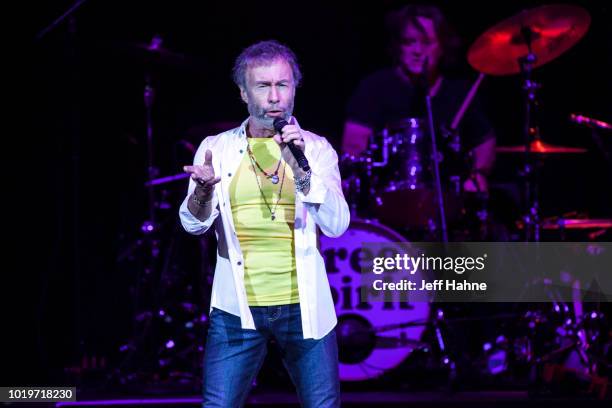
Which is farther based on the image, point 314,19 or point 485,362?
point 314,19

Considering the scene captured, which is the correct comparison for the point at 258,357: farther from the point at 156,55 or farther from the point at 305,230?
the point at 156,55

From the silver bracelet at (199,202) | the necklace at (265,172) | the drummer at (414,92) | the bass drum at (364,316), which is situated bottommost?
the bass drum at (364,316)

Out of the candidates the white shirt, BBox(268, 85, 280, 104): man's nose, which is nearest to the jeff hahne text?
the white shirt

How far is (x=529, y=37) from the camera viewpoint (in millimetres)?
5027

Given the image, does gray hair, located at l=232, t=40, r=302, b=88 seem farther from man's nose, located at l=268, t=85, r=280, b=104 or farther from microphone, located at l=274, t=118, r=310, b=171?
microphone, located at l=274, t=118, r=310, b=171

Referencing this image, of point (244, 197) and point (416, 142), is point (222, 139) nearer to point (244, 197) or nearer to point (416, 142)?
point (244, 197)

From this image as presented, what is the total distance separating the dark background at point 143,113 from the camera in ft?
18.1

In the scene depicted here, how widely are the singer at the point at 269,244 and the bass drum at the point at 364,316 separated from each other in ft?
7.93

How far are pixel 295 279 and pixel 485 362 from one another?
112 inches

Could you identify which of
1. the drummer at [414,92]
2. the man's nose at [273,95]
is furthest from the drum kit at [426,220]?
the man's nose at [273,95]

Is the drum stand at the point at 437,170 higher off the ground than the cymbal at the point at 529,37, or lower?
lower

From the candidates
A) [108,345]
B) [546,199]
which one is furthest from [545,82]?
[108,345]

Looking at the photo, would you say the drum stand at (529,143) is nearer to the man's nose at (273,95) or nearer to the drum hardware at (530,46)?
the drum hardware at (530,46)

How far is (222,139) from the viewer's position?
2785 millimetres
